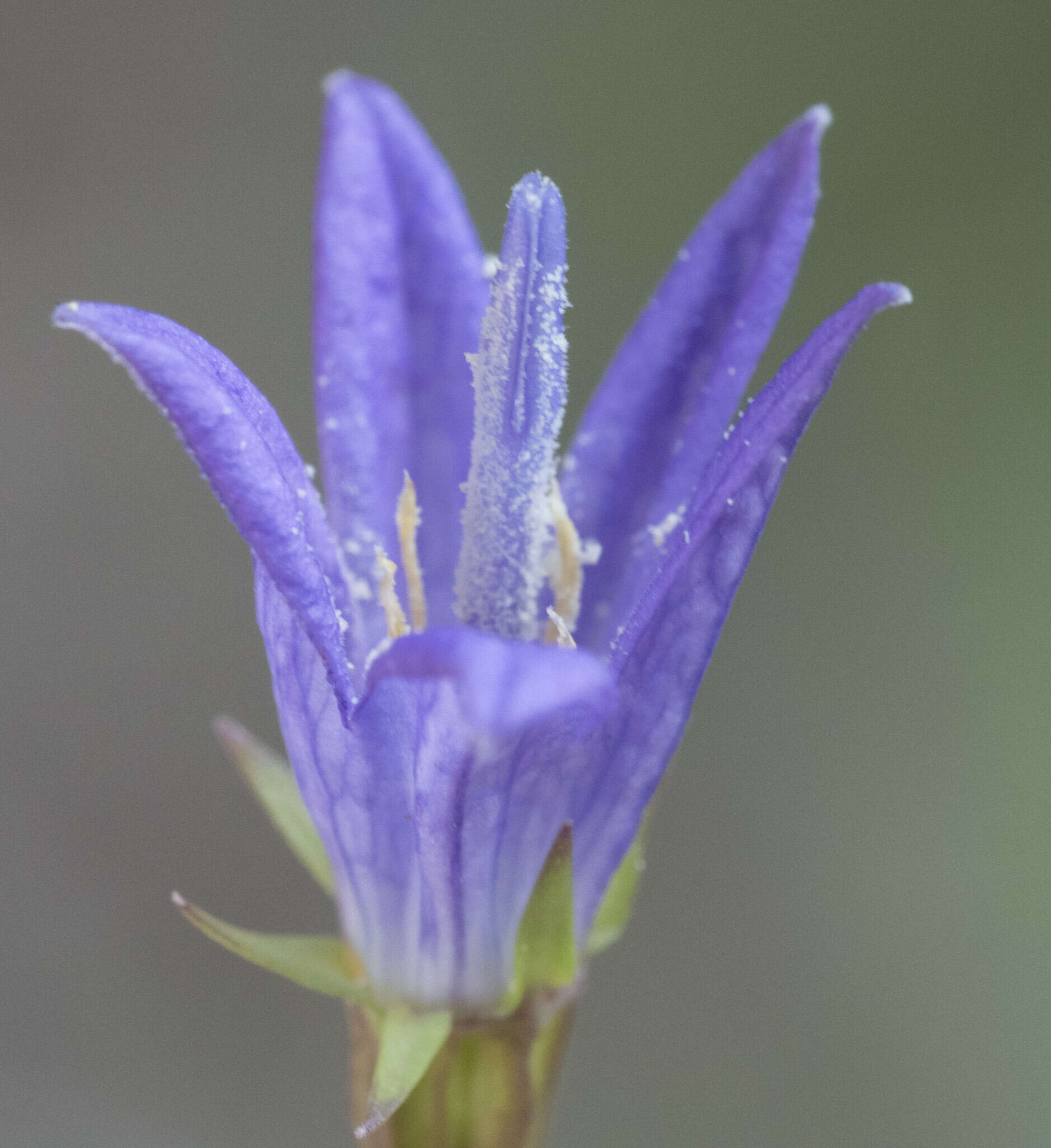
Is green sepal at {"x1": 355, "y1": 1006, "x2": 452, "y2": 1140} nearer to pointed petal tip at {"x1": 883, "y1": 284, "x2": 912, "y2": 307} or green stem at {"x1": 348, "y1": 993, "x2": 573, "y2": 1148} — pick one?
green stem at {"x1": 348, "y1": 993, "x2": 573, "y2": 1148}

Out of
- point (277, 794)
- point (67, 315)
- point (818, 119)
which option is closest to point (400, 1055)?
point (277, 794)

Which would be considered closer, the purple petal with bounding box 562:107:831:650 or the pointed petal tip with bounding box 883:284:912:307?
the pointed petal tip with bounding box 883:284:912:307

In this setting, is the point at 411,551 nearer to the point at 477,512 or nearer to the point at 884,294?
the point at 477,512

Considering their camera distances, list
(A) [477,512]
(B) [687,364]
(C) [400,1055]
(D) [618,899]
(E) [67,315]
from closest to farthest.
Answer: (E) [67,315], (C) [400,1055], (A) [477,512], (D) [618,899], (B) [687,364]

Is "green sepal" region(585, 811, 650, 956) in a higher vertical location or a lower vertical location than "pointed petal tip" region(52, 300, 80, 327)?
lower

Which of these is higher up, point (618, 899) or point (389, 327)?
point (389, 327)

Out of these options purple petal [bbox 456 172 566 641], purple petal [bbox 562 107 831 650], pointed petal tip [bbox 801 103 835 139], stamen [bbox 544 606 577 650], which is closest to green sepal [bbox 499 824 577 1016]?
stamen [bbox 544 606 577 650]
